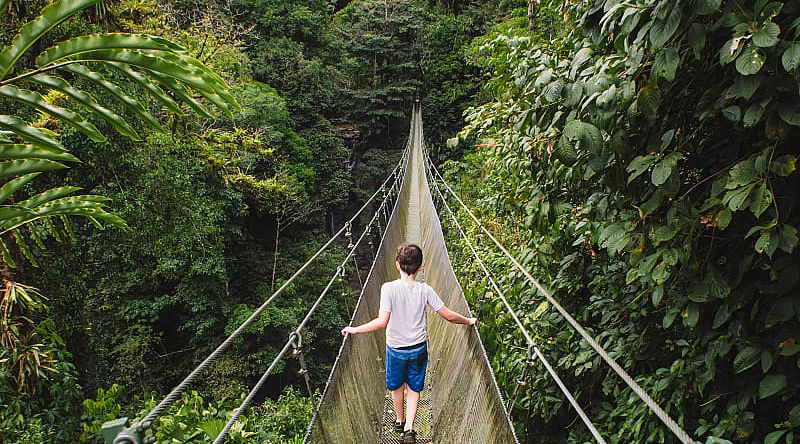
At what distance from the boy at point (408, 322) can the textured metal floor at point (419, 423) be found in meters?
0.23

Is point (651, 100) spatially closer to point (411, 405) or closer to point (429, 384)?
point (411, 405)

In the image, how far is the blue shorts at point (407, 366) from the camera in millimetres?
1771

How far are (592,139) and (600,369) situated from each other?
→ 1.02 meters

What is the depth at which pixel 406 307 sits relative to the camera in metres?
1.70

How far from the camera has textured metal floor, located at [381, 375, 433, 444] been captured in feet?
6.79

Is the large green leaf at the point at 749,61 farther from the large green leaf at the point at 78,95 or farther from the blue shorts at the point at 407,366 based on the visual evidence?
the blue shorts at the point at 407,366

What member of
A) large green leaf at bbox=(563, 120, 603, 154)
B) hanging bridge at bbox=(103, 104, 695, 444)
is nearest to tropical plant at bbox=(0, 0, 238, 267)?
hanging bridge at bbox=(103, 104, 695, 444)

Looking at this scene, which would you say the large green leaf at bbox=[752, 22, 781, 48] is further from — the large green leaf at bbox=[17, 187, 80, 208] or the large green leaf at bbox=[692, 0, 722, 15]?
the large green leaf at bbox=[17, 187, 80, 208]

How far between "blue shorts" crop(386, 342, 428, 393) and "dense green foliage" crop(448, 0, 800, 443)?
0.64 m

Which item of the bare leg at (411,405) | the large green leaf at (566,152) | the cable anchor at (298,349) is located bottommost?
the bare leg at (411,405)

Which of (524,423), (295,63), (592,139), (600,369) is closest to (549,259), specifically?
(600,369)

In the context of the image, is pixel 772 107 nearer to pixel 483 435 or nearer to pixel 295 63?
pixel 483 435

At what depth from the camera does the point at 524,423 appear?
1.95 metres

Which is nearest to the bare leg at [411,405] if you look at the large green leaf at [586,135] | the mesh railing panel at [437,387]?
the mesh railing panel at [437,387]
